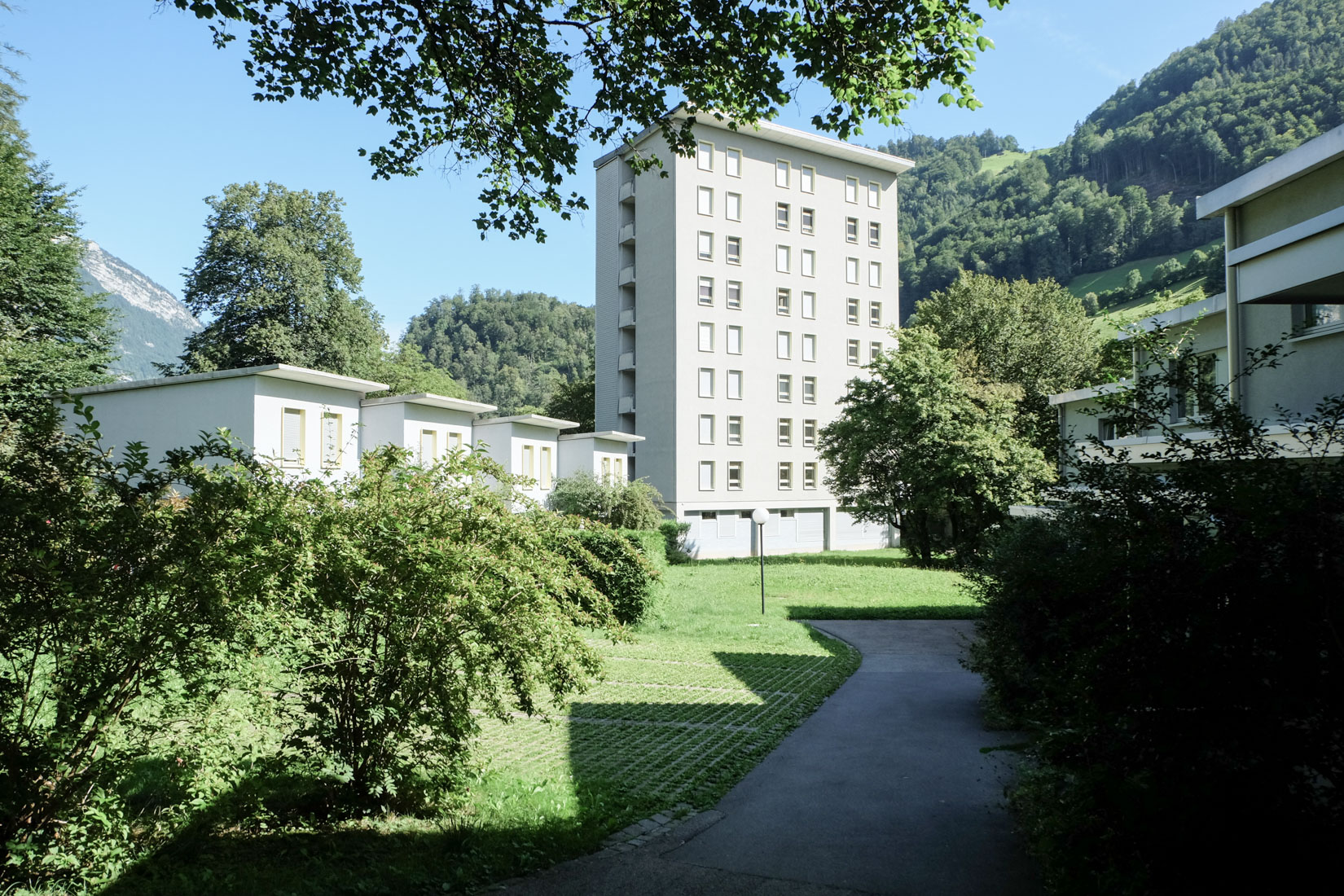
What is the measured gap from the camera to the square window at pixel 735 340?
49.5 metres

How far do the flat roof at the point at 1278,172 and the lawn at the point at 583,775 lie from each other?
9.38 meters

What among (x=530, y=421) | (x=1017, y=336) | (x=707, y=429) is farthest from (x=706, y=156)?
(x=1017, y=336)

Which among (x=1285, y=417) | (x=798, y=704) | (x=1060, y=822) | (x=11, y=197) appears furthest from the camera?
(x=11, y=197)

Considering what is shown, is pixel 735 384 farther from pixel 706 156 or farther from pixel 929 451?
pixel 929 451

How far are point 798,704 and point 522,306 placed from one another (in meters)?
114

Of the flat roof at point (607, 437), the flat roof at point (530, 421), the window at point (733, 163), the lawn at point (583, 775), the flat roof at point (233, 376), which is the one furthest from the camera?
the window at point (733, 163)

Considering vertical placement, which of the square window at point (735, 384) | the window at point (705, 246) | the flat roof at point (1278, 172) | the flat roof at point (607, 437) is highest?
the window at point (705, 246)

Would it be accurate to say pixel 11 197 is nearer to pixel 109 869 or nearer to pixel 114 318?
pixel 114 318

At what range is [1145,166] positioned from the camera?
127062 mm

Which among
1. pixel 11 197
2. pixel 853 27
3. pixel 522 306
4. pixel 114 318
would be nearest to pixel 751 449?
pixel 114 318

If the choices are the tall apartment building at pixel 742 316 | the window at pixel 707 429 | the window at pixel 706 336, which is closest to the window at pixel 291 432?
the tall apartment building at pixel 742 316

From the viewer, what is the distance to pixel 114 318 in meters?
36.2

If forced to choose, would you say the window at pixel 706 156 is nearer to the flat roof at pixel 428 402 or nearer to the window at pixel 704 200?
the window at pixel 704 200

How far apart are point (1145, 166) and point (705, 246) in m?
107
